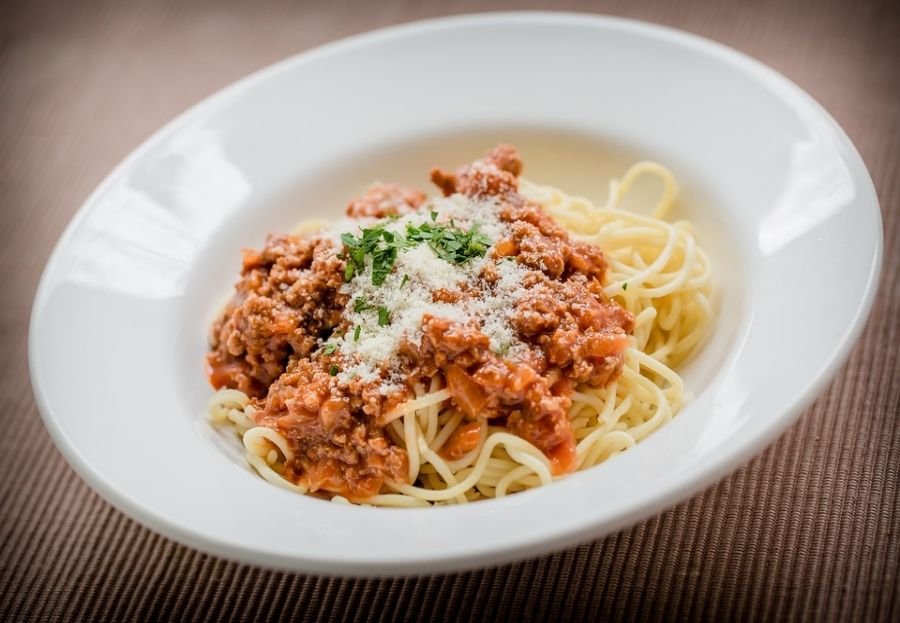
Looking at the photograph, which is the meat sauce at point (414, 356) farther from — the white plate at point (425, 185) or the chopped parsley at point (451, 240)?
the white plate at point (425, 185)

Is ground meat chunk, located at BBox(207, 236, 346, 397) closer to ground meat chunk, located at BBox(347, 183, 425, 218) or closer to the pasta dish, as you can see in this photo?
the pasta dish

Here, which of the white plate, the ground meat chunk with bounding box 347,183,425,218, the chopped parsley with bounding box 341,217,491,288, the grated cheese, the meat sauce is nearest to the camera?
the white plate

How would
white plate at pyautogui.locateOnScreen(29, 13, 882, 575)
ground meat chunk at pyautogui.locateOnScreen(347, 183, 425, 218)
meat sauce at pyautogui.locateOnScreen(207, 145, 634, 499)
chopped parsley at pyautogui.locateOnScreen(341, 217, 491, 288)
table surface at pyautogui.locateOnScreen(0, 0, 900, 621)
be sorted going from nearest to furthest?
white plate at pyautogui.locateOnScreen(29, 13, 882, 575), table surface at pyautogui.locateOnScreen(0, 0, 900, 621), meat sauce at pyautogui.locateOnScreen(207, 145, 634, 499), chopped parsley at pyautogui.locateOnScreen(341, 217, 491, 288), ground meat chunk at pyautogui.locateOnScreen(347, 183, 425, 218)

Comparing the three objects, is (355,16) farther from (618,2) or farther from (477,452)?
(477,452)

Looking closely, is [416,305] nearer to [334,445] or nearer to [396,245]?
[396,245]

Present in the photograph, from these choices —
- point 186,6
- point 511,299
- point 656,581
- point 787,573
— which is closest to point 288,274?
point 511,299

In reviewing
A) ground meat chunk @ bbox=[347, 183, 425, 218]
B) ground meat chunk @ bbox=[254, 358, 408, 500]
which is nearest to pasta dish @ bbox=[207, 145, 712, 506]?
ground meat chunk @ bbox=[254, 358, 408, 500]

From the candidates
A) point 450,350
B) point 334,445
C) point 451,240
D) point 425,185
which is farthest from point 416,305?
point 425,185
